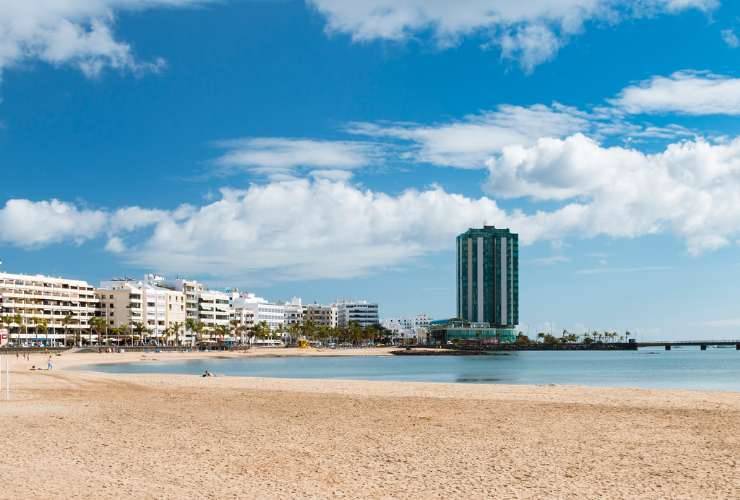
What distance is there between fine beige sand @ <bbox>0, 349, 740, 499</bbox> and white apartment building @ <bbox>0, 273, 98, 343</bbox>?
463ft

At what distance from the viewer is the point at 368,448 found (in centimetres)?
1911

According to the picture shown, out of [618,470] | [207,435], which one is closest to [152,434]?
[207,435]

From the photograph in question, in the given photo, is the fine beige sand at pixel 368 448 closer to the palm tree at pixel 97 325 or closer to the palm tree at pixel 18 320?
the palm tree at pixel 18 320

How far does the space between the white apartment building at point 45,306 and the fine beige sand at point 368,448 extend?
14115 cm

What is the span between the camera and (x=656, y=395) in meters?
36.6

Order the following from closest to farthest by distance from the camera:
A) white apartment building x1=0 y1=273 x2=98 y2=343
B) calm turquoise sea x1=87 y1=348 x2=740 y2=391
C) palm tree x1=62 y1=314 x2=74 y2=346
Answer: calm turquoise sea x1=87 y1=348 x2=740 y2=391 → white apartment building x1=0 y1=273 x2=98 y2=343 → palm tree x1=62 y1=314 x2=74 y2=346

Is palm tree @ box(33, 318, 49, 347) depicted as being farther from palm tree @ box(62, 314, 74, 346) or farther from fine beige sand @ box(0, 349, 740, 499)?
fine beige sand @ box(0, 349, 740, 499)

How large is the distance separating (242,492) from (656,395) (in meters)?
27.2

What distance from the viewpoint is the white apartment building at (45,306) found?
162 meters

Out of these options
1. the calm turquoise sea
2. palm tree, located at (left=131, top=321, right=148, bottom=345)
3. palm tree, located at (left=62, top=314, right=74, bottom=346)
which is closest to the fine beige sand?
the calm turquoise sea

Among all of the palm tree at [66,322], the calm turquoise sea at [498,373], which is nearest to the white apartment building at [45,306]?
the palm tree at [66,322]

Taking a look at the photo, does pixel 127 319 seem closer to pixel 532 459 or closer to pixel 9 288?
pixel 9 288

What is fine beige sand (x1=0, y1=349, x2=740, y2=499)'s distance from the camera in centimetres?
1436

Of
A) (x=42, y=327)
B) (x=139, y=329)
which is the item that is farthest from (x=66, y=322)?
(x=139, y=329)
